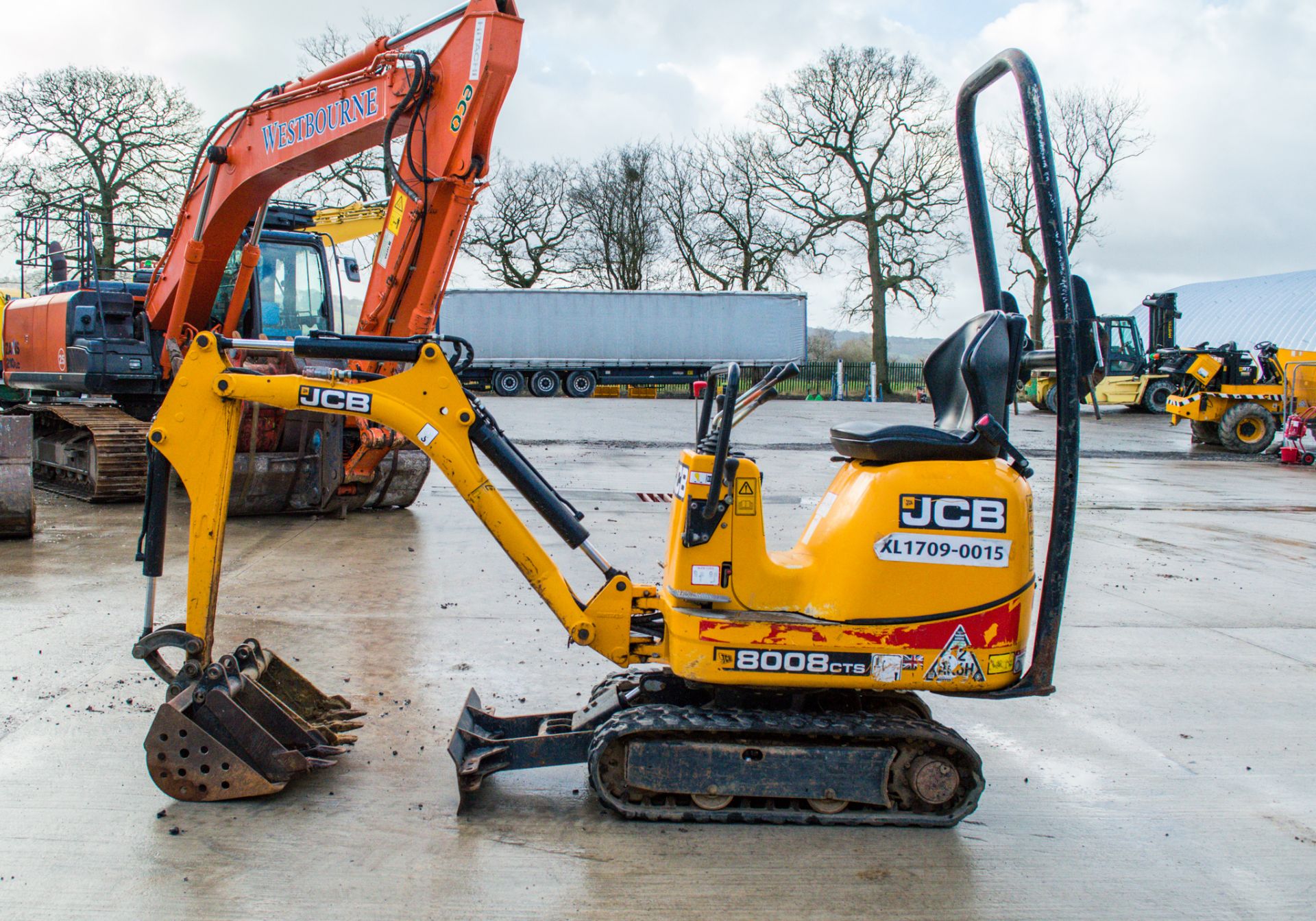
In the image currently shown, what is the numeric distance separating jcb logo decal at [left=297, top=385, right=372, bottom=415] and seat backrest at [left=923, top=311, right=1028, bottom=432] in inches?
80.4

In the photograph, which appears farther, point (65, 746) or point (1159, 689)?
point (1159, 689)

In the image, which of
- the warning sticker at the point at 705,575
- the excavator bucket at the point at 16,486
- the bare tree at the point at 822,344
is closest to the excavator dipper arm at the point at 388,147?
the excavator bucket at the point at 16,486

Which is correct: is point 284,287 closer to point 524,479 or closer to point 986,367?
point 524,479

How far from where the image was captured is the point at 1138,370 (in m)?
27.9

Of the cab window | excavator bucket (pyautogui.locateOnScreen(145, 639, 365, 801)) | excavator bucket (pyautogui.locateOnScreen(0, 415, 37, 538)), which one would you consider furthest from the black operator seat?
the cab window

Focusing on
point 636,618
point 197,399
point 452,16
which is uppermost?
point 452,16

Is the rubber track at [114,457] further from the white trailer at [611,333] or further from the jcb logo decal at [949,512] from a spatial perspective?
the white trailer at [611,333]

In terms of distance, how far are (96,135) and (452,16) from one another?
25.4 m

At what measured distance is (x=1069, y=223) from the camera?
3953 cm

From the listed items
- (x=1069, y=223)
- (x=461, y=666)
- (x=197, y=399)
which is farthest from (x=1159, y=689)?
(x=1069, y=223)

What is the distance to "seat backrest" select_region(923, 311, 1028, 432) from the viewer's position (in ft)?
11.3

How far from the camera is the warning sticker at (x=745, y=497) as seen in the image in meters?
3.49

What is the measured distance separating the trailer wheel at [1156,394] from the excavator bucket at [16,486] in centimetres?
2725

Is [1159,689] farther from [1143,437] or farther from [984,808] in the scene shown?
[1143,437]
